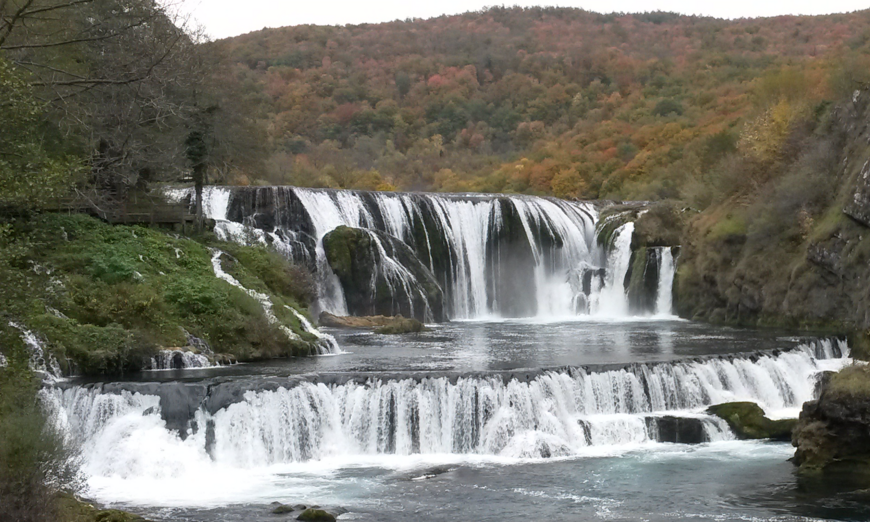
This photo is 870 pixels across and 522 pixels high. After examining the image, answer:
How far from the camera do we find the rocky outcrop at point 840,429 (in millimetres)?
16453

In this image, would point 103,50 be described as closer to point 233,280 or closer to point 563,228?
point 233,280

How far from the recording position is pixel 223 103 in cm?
3250

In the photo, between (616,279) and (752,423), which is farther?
(616,279)

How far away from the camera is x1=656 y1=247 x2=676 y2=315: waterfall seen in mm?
38781

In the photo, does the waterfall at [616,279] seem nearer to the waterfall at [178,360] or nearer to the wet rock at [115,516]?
the waterfall at [178,360]

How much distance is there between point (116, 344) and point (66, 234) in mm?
5235

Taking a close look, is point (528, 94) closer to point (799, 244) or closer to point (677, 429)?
point (799, 244)

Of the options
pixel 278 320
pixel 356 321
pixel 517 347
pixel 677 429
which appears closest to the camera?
pixel 677 429

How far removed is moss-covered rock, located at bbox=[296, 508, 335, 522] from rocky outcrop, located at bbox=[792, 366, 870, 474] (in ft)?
26.0

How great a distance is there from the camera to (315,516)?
13.8m

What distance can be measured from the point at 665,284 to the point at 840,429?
2236 cm

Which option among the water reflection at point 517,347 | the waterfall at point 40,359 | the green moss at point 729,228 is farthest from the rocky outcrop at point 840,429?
the green moss at point 729,228

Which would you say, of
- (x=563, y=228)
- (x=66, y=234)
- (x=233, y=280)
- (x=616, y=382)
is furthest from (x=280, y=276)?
(x=563, y=228)

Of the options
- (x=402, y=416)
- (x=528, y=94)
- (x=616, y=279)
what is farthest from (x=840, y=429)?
(x=528, y=94)
